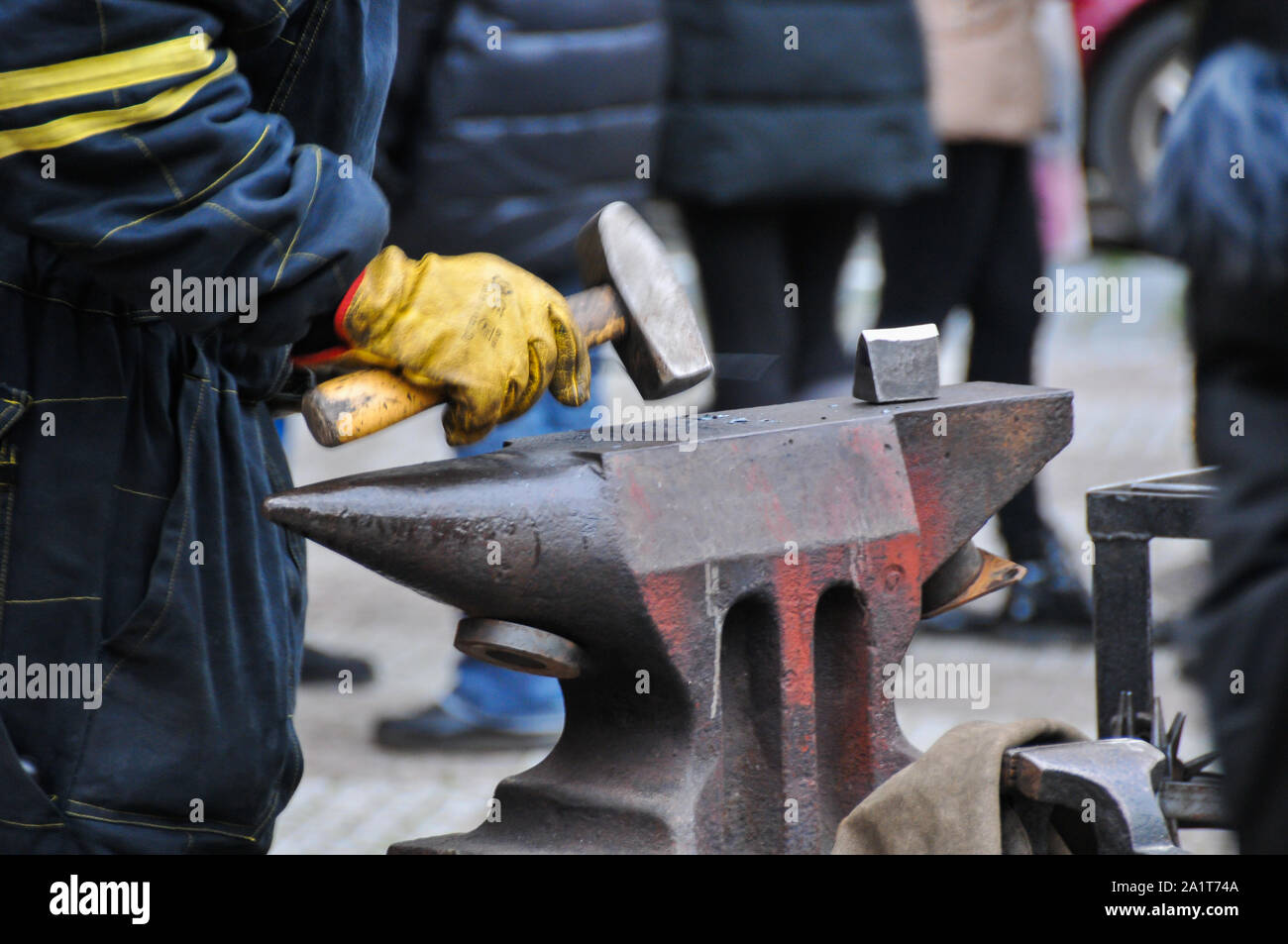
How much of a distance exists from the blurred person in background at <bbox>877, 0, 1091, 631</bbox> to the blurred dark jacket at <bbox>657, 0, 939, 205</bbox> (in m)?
0.34

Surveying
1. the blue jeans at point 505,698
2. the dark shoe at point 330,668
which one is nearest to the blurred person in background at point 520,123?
the blue jeans at point 505,698

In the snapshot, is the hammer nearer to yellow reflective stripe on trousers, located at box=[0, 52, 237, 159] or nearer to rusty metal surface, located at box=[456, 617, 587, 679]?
rusty metal surface, located at box=[456, 617, 587, 679]

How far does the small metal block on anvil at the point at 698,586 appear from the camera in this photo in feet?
5.05

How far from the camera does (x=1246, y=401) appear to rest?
1124mm

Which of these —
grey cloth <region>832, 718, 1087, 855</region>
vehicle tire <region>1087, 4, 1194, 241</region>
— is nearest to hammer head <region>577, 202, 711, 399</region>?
grey cloth <region>832, 718, 1087, 855</region>

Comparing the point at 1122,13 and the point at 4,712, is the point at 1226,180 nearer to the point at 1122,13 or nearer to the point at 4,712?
the point at 4,712

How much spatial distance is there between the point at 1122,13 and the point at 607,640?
25.0 ft

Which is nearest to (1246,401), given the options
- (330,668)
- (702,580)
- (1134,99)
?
(702,580)

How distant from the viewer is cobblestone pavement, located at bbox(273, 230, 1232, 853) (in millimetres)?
3143

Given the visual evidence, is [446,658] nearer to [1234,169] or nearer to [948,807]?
[948,807]

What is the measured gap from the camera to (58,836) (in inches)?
60.9

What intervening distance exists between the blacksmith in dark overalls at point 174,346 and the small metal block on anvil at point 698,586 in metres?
0.13
